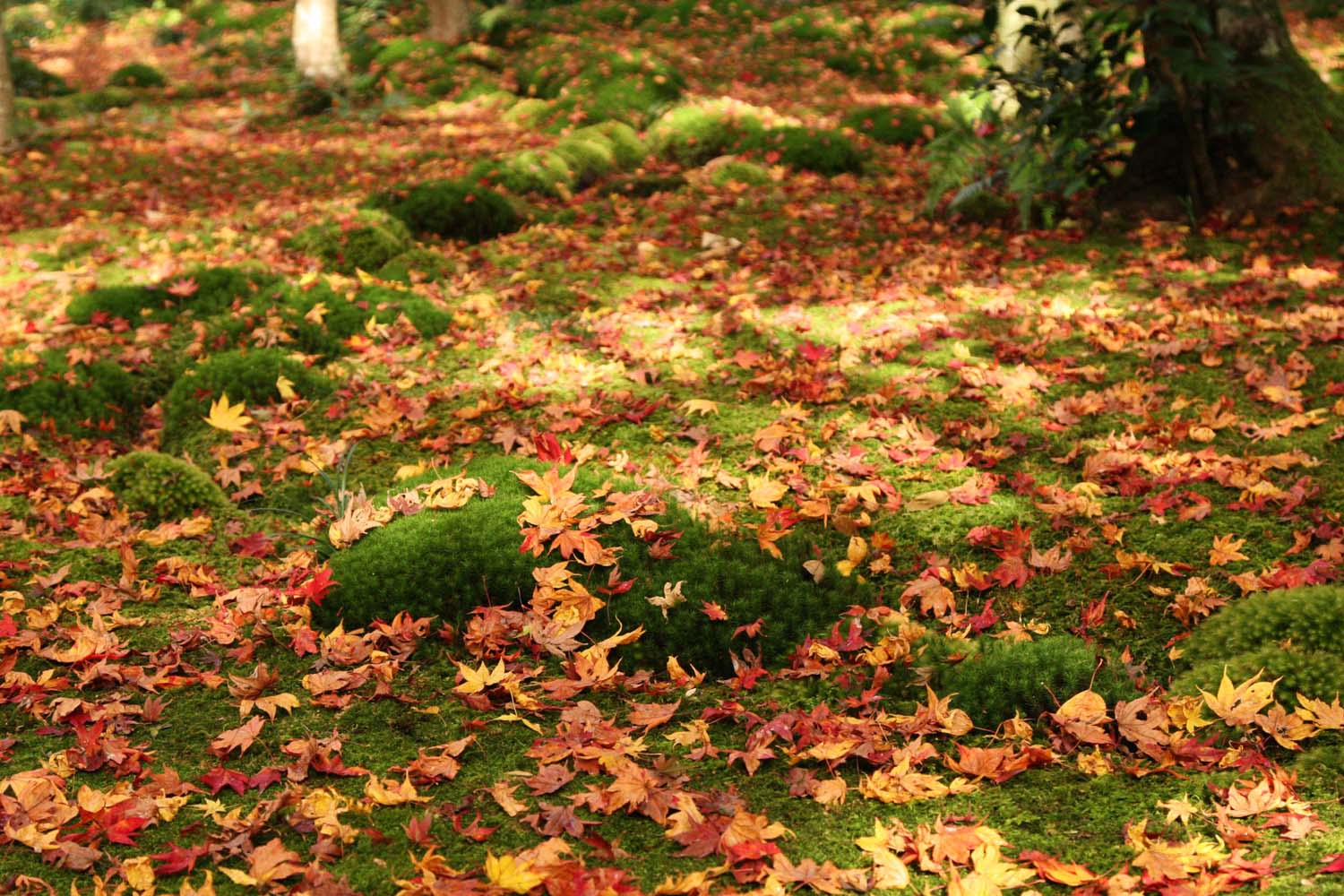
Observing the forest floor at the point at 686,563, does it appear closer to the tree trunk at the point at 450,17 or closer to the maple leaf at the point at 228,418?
the maple leaf at the point at 228,418

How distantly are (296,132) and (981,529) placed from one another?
1227 centimetres

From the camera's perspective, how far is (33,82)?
1755 cm

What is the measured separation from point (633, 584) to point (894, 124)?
931 cm

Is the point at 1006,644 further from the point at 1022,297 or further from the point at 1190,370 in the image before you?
the point at 1022,297

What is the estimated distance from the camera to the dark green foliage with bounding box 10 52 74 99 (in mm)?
17375

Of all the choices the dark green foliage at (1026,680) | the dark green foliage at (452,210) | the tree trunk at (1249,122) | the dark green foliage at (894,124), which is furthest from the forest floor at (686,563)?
the dark green foliage at (894,124)

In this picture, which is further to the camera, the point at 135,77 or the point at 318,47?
the point at 135,77

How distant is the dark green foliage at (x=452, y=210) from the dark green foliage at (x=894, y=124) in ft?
15.4

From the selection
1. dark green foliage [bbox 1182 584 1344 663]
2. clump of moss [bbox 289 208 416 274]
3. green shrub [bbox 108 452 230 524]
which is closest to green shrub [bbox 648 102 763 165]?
clump of moss [bbox 289 208 416 274]

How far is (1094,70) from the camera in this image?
7648 mm

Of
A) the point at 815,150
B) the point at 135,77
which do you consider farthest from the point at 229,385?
the point at 135,77

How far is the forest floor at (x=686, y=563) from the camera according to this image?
272 cm

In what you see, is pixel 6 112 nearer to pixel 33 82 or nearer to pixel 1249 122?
pixel 33 82

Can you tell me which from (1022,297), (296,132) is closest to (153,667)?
(1022,297)
